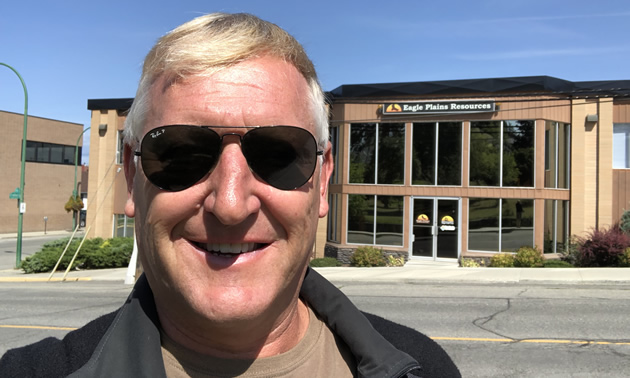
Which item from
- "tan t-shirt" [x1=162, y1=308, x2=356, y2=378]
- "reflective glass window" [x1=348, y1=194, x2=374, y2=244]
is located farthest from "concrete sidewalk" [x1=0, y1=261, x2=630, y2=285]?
"tan t-shirt" [x1=162, y1=308, x2=356, y2=378]

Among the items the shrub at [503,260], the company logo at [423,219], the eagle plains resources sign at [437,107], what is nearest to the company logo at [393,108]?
the eagle plains resources sign at [437,107]

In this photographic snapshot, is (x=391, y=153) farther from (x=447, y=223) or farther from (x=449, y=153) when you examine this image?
(x=447, y=223)

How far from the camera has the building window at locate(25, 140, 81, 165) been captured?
141 ft

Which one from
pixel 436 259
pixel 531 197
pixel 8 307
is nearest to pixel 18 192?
pixel 8 307

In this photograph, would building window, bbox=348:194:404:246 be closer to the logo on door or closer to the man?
the logo on door

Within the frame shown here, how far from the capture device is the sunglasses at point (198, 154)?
1.38 meters

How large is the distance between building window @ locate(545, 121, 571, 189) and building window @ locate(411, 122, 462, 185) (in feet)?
11.1

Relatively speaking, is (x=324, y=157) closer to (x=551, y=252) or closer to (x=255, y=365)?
(x=255, y=365)

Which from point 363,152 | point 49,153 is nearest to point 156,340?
point 363,152

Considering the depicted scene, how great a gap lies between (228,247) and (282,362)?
1.41 feet

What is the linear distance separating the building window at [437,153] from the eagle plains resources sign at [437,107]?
1.89ft

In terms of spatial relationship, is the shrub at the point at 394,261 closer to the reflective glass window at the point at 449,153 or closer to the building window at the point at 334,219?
the building window at the point at 334,219

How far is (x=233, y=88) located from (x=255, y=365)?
31.7 inches

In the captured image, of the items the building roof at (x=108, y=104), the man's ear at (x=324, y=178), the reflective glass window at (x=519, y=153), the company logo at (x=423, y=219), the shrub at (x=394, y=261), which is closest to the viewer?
the man's ear at (x=324, y=178)
